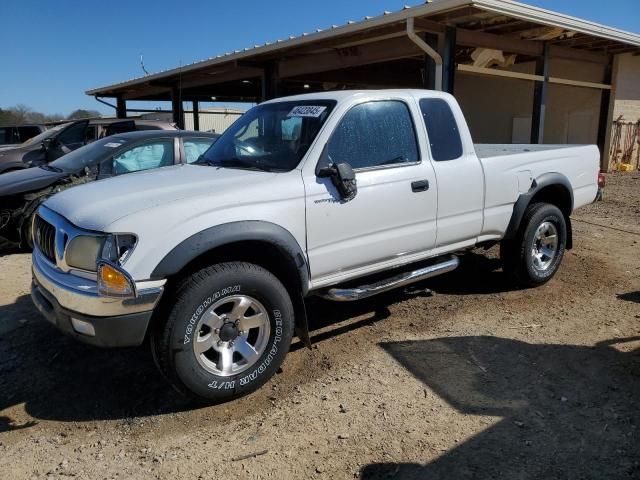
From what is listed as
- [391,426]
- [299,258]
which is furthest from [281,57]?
[391,426]

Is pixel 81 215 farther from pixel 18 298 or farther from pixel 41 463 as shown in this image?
pixel 18 298

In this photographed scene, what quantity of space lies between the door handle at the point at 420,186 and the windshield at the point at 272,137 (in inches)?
34.5

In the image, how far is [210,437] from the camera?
3.04m

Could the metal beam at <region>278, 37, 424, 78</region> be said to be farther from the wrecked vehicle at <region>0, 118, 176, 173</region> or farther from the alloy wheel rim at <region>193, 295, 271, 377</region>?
the alloy wheel rim at <region>193, 295, 271, 377</region>

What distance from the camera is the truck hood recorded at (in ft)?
10.2

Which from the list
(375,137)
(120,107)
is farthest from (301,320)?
(120,107)

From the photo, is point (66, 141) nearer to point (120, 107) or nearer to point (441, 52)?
point (441, 52)

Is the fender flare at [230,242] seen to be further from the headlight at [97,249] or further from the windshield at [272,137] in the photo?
the windshield at [272,137]

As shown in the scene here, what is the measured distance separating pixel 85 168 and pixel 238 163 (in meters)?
3.54

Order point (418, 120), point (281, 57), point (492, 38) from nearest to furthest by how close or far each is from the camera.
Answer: point (418, 120) → point (492, 38) → point (281, 57)

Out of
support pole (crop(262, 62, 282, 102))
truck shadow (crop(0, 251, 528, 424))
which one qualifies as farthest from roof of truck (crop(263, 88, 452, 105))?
support pole (crop(262, 62, 282, 102))

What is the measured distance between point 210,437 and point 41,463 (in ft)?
2.88

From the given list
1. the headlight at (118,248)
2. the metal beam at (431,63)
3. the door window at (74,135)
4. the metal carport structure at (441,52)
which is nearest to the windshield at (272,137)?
the headlight at (118,248)

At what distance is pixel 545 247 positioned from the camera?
5609mm
